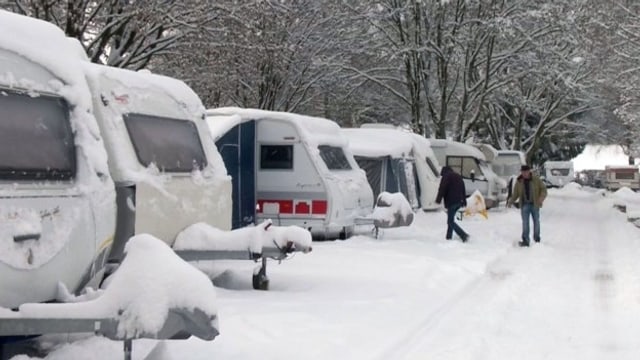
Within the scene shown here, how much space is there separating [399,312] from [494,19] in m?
21.4

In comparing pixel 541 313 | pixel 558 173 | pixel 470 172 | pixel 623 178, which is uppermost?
pixel 470 172

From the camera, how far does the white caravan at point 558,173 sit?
205 feet

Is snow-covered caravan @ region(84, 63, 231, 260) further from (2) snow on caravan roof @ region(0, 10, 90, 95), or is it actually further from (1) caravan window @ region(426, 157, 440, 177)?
(1) caravan window @ region(426, 157, 440, 177)

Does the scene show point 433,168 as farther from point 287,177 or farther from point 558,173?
point 558,173

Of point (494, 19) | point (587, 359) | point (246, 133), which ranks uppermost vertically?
point (494, 19)

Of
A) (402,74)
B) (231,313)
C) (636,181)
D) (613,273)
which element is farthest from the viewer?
(636,181)

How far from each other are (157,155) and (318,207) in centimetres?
704

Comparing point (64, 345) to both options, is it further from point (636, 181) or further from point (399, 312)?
point (636, 181)

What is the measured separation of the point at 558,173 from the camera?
62750 mm

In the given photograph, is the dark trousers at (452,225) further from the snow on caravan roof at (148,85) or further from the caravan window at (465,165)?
the caravan window at (465,165)

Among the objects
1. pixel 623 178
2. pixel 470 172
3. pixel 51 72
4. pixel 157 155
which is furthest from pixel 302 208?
pixel 623 178

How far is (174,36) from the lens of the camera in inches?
762

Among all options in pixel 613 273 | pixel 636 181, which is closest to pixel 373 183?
pixel 613 273

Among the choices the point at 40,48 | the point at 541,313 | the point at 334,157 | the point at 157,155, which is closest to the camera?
the point at 40,48
